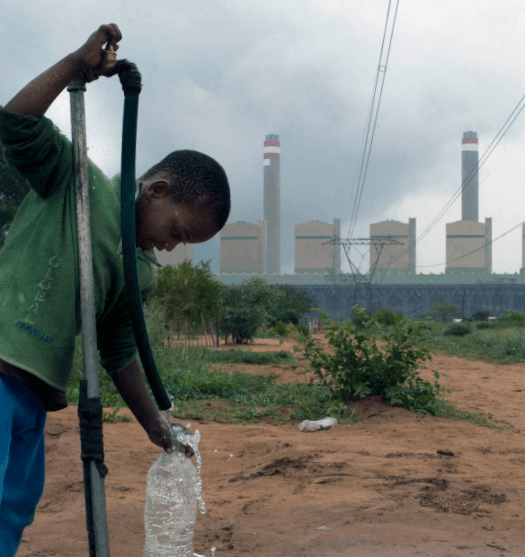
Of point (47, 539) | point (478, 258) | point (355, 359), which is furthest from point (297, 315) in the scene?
point (478, 258)

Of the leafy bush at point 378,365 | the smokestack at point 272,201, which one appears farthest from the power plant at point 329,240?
the leafy bush at point 378,365

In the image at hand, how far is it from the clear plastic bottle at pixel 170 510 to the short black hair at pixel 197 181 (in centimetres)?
106

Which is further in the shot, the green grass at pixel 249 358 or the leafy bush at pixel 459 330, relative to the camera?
the leafy bush at pixel 459 330

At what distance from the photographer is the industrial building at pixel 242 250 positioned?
11425cm

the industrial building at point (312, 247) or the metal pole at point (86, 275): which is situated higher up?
the industrial building at point (312, 247)

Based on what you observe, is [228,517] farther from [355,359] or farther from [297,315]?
[297,315]

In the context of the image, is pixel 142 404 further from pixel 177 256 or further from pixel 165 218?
pixel 177 256

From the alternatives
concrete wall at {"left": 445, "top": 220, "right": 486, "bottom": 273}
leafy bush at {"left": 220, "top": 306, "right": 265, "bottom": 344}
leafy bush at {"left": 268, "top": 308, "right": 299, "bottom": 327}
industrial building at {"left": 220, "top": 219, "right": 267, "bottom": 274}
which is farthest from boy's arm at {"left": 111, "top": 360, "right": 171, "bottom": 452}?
concrete wall at {"left": 445, "top": 220, "right": 486, "bottom": 273}

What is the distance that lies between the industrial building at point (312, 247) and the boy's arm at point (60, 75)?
114092 mm

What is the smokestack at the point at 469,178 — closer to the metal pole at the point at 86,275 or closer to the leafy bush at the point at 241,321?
the leafy bush at the point at 241,321

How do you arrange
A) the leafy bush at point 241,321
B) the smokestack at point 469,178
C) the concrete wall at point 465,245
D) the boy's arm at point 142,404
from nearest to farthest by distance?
the boy's arm at point 142,404 < the leafy bush at point 241,321 < the concrete wall at point 465,245 < the smokestack at point 469,178

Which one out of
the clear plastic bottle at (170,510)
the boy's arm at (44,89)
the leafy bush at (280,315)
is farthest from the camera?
the leafy bush at (280,315)

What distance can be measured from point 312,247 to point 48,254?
117 metres

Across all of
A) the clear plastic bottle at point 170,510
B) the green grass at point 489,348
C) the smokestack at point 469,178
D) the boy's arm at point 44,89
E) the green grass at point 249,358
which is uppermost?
the smokestack at point 469,178
